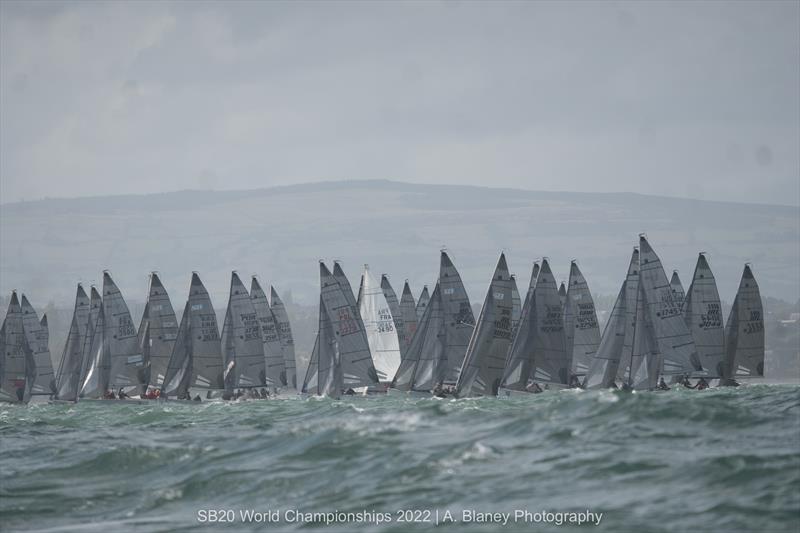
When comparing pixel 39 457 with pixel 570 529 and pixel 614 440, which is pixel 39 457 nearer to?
pixel 614 440

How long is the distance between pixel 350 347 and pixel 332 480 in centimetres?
4446

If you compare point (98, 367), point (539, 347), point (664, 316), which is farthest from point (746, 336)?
point (98, 367)

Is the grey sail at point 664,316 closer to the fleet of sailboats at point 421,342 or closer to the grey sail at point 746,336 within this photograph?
the fleet of sailboats at point 421,342

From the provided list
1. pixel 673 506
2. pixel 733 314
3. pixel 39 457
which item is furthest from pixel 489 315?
pixel 673 506

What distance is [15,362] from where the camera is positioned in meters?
104

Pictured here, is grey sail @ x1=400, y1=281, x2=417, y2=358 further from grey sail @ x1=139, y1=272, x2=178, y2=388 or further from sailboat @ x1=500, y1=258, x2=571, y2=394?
sailboat @ x1=500, y1=258, x2=571, y2=394

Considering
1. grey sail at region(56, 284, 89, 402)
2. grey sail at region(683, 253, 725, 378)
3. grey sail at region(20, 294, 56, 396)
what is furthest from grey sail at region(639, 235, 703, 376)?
grey sail at region(20, 294, 56, 396)

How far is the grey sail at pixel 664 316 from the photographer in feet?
244

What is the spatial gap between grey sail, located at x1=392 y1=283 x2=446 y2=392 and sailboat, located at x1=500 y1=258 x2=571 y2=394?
5.53 m

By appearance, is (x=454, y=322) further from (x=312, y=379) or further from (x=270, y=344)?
(x=270, y=344)

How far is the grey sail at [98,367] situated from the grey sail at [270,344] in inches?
443

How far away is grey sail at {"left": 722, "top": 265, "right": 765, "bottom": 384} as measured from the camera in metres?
83.5

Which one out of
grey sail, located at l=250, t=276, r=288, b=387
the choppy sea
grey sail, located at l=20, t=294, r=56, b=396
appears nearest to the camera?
the choppy sea

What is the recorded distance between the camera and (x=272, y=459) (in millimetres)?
39562
